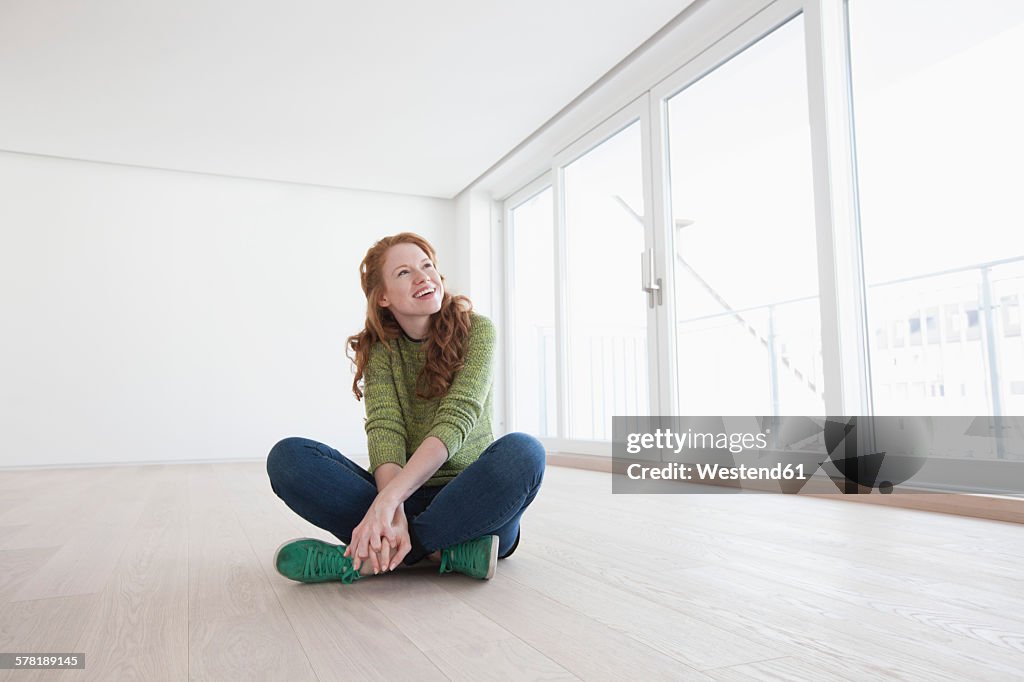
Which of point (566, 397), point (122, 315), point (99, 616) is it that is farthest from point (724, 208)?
point (99, 616)

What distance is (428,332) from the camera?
5.20 ft

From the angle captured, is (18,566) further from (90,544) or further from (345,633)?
(345,633)

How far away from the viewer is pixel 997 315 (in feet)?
12.7

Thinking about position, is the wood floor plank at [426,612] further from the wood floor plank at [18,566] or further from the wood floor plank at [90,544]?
the wood floor plank at [18,566]

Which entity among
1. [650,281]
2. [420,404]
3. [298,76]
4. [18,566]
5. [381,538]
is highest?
[298,76]

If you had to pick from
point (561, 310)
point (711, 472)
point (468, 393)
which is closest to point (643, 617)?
point (468, 393)

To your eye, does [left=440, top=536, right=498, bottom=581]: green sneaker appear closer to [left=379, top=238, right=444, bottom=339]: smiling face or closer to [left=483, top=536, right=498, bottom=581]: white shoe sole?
[left=483, top=536, right=498, bottom=581]: white shoe sole

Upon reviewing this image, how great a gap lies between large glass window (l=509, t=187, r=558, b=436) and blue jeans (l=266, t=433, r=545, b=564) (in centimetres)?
408

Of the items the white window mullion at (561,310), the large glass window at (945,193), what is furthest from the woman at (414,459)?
the white window mullion at (561,310)

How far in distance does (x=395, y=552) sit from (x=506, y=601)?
0.21m

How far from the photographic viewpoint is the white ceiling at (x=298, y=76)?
3.22 meters

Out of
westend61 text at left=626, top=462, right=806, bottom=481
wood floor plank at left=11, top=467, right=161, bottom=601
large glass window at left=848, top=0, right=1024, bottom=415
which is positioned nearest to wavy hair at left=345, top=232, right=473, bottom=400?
wood floor plank at left=11, top=467, right=161, bottom=601

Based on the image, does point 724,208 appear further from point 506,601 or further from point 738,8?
point 506,601

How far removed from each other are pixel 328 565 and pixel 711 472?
234 centimetres
